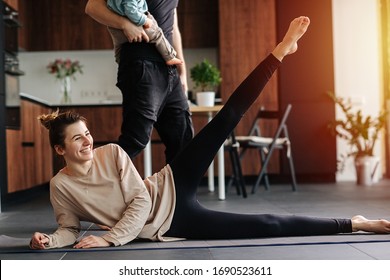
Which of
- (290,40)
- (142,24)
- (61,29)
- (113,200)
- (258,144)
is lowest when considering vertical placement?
(113,200)

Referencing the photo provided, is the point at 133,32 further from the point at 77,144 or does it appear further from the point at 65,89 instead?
the point at 65,89

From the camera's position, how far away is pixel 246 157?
6.57m

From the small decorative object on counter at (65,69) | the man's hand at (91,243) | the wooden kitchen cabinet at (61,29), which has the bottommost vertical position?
the man's hand at (91,243)

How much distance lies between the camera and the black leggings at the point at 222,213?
230 cm

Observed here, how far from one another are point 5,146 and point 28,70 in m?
3.06

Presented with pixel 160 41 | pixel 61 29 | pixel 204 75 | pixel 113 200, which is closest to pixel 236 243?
pixel 113 200

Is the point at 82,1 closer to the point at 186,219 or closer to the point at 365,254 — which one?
the point at 186,219

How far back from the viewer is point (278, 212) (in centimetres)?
369

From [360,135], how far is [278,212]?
282cm

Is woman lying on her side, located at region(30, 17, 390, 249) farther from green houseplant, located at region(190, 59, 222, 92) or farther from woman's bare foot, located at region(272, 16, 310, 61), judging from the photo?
green houseplant, located at region(190, 59, 222, 92)

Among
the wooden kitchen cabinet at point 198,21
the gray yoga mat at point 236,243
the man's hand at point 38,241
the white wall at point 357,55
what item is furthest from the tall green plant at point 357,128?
the man's hand at point 38,241

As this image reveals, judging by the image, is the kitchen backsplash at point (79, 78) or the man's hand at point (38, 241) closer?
the man's hand at point (38, 241)

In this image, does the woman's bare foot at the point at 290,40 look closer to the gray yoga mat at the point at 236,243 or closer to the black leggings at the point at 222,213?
the black leggings at the point at 222,213
